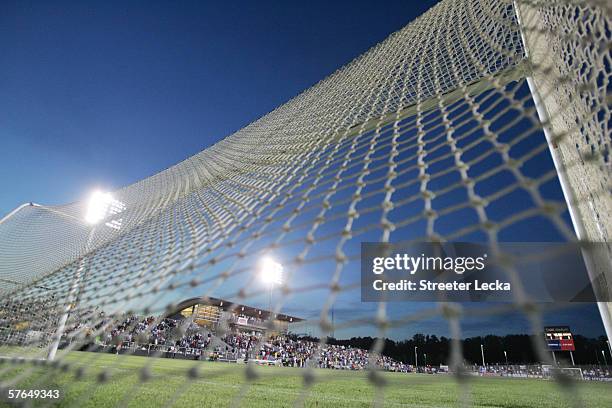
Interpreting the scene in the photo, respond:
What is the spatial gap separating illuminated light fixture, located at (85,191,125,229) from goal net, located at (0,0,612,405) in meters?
2.55

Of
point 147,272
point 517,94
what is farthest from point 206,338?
point 517,94

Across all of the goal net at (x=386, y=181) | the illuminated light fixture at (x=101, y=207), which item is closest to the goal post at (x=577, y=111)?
the goal net at (x=386, y=181)

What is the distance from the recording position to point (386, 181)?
2400mm

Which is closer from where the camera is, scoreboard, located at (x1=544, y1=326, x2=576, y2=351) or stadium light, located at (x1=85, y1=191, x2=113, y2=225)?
stadium light, located at (x1=85, y1=191, x2=113, y2=225)

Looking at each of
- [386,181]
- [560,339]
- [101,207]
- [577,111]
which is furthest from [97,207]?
[560,339]

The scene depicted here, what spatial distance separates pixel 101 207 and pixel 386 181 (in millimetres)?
8013

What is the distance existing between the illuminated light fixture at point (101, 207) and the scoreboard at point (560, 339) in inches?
1129

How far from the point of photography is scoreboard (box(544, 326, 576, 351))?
25.4 meters

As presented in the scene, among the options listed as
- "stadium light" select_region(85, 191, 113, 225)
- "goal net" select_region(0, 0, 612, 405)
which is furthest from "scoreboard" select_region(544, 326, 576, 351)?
"stadium light" select_region(85, 191, 113, 225)

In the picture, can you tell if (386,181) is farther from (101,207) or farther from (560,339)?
(560,339)

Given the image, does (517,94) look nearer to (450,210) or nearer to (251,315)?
(450,210)

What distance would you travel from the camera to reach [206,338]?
27.9 m

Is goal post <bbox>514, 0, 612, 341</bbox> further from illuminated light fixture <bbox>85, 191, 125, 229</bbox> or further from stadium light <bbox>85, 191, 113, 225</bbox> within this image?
stadium light <bbox>85, 191, 113, 225</bbox>

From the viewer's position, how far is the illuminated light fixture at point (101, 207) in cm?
822
